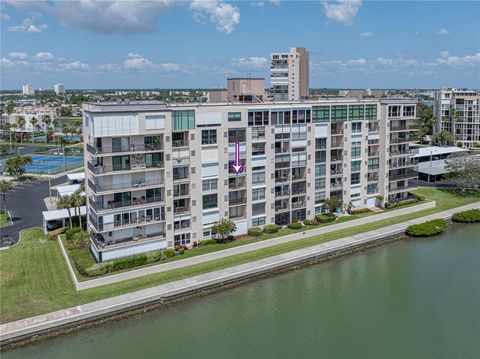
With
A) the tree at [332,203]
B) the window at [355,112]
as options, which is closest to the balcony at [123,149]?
the tree at [332,203]

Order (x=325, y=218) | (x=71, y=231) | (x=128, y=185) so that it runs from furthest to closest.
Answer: (x=325, y=218) → (x=71, y=231) → (x=128, y=185)

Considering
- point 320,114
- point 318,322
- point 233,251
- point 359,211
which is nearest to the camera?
point 318,322

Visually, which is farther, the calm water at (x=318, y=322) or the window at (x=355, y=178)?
the window at (x=355, y=178)

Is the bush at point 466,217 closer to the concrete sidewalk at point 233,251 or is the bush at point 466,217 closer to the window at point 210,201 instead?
the concrete sidewalk at point 233,251

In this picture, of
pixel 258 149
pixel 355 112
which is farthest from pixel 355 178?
pixel 258 149

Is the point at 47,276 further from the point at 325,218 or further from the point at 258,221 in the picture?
the point at 325,218

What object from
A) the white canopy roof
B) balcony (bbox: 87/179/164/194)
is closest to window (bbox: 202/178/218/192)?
balcony (bbox: 87/179/164/194)
